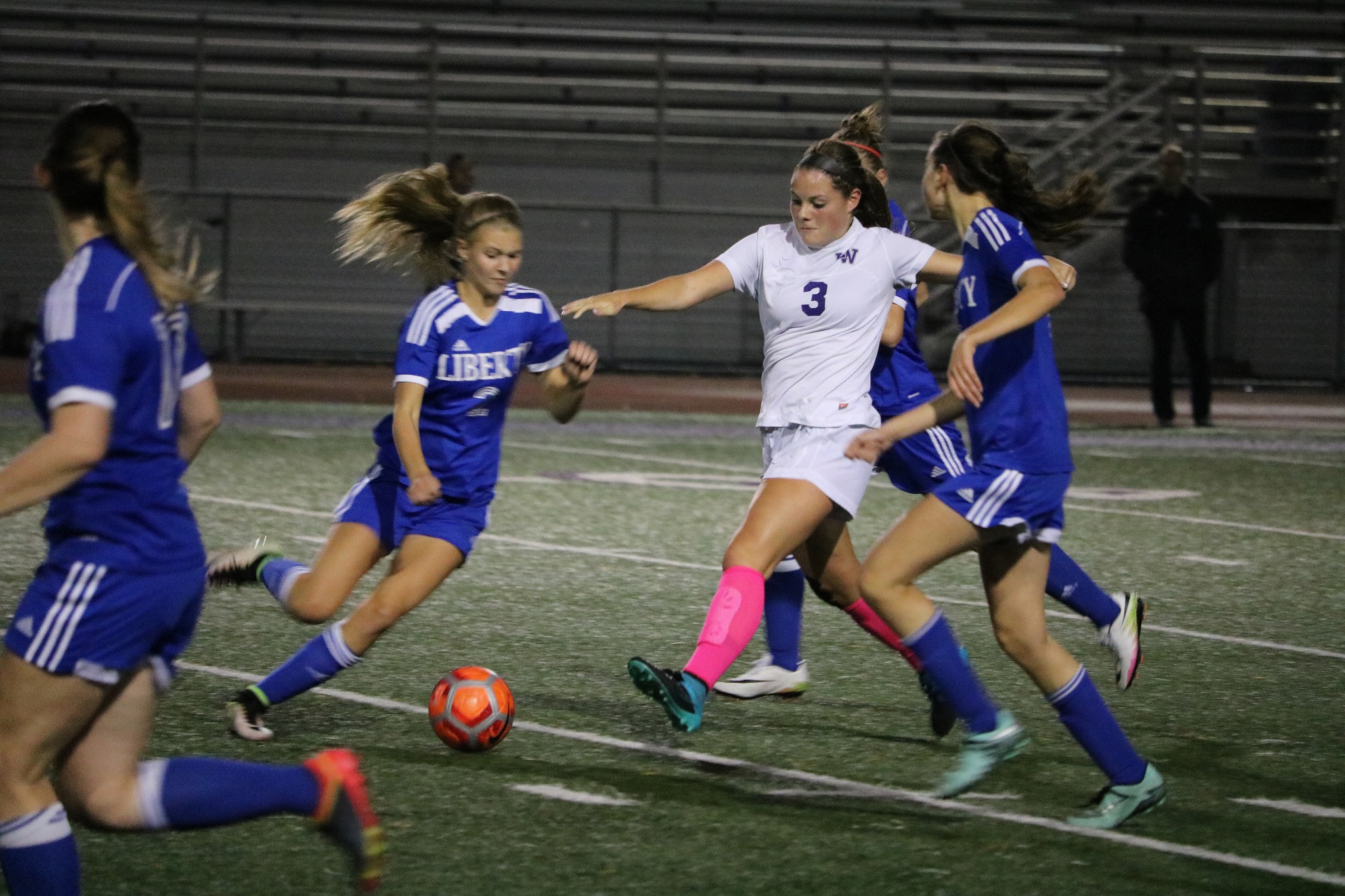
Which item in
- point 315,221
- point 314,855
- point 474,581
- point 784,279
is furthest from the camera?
point 315,221

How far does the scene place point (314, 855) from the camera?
4.39 m

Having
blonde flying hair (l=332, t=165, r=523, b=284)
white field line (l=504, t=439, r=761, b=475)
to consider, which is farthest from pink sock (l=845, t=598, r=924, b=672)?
white field line (l=504, t=439, r=761, b=475)

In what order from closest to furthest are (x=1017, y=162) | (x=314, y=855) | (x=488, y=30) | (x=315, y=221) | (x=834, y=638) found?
(x=314, y=855)
(x=1017, y=162)
(x=834, y=638)
(x=315, y=221)
(x=488, y=30)

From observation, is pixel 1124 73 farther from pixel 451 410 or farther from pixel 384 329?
pixel 451 410

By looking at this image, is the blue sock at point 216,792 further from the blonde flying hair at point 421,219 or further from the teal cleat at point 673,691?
the blonde flying hair at point 421,219

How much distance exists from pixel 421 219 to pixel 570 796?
6.39 feet

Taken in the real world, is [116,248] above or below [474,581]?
above

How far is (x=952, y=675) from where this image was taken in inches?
198

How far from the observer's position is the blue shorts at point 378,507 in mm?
5559

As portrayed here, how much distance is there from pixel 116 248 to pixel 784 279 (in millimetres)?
2480

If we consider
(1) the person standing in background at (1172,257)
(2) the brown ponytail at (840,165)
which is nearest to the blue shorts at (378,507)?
(2) the brown ponytail at (840,165)

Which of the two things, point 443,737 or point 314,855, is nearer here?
point 314,855

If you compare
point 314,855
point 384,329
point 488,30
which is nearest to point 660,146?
point 488,30

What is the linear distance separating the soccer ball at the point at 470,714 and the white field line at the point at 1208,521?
624cm
